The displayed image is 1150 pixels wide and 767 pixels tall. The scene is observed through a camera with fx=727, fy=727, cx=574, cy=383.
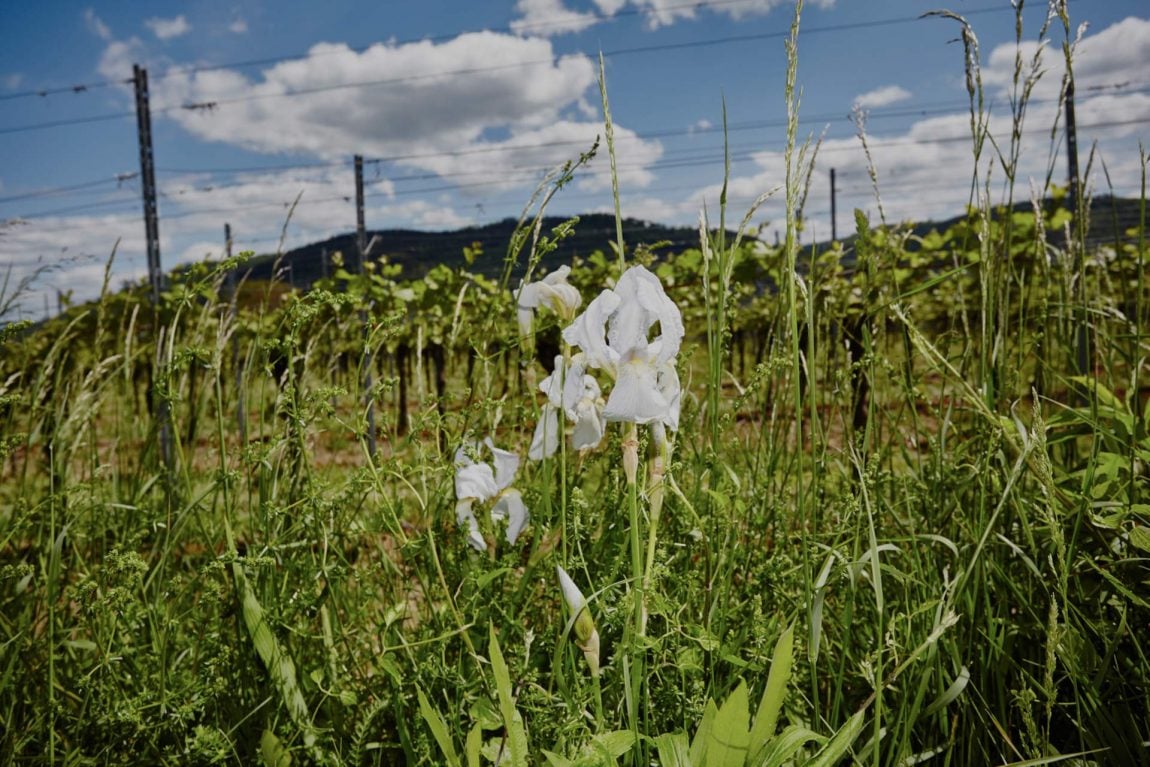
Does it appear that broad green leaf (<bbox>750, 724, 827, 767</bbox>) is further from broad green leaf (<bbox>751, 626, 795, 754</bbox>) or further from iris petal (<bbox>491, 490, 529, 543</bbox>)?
iris petal (<bbox>491, 490, 529, 543</bbox>)

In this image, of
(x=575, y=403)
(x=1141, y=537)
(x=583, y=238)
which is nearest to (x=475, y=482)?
(x=575, y=403)

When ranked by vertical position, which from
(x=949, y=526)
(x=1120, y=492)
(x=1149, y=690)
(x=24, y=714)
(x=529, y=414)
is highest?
(x=529, y=414)

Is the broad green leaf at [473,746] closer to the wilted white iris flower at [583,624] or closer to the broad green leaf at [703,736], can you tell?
the wilted white iris flower at [583,624]

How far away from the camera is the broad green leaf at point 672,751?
0.85 metres

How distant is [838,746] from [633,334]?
56 cm

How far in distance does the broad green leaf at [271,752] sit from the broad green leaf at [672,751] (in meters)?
0.61

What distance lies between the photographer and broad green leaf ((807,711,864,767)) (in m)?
0.88

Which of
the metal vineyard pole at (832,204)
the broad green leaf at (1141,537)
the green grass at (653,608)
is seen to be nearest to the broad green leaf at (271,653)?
the green grass at (653,608)

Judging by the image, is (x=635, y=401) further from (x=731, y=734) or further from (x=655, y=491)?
(x=731, y=734)

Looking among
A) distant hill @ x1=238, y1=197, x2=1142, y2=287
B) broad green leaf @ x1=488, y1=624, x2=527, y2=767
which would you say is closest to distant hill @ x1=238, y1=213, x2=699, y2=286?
distant hill @ x1=238, y1=197, x2=1142, y2=287

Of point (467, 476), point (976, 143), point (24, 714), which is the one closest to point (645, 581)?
point (467, 476)

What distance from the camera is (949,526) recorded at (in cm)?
150

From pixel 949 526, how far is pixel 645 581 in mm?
940

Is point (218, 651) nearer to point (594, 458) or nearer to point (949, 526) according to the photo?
point (594, 458)
